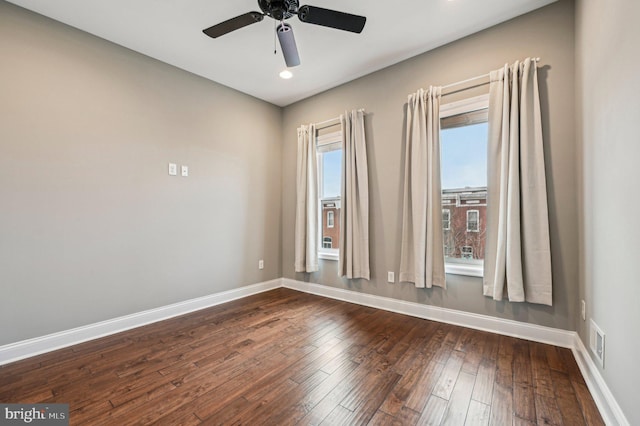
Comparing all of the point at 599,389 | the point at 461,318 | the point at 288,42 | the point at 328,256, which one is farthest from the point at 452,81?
the point at 599,389

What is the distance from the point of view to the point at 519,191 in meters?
2.29

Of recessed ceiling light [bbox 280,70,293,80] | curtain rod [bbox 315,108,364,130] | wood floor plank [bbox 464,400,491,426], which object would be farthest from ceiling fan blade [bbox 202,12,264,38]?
wood floor plank [bbox 464,400,491,426]

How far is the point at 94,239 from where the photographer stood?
2.50 meters

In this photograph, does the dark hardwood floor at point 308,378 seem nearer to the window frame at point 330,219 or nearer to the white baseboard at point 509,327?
the white baseboard at point 509,327

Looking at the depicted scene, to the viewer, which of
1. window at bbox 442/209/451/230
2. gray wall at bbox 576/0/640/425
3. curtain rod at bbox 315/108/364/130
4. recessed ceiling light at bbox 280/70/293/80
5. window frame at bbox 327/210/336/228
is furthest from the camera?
window frame at bbox 327/210/336/228

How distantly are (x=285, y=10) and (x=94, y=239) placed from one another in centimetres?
260

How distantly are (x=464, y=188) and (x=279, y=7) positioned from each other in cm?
232

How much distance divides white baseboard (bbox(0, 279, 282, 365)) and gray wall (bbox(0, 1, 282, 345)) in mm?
58

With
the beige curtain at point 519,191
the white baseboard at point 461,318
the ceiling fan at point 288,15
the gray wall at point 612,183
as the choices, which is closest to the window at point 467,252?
the beige curtain at point 519,191

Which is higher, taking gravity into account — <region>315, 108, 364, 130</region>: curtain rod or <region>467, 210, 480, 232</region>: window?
<region>315, 108, 364, 130</region>: curtain rod

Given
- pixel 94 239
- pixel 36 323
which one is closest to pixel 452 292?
pixel 94 239

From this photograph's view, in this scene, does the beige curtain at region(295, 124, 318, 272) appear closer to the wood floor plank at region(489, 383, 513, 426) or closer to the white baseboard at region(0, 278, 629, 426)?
the white baseboard at region(0, 278, 629, 426)

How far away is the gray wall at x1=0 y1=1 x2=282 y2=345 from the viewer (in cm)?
215

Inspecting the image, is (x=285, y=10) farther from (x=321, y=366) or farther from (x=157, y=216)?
(x=321, y=366)
